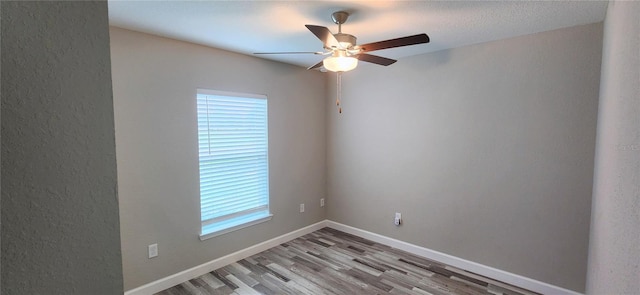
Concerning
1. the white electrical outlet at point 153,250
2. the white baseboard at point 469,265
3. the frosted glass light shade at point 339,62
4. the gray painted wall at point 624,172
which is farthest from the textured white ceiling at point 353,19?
the white baseboard at point 469,265

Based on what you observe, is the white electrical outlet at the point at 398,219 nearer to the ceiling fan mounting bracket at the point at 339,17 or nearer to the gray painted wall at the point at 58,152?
the ceiling fan mounting bracket at the point at 339,17

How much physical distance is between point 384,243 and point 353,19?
8.96 feet

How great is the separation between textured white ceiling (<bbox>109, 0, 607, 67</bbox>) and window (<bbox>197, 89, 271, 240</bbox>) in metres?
0.71

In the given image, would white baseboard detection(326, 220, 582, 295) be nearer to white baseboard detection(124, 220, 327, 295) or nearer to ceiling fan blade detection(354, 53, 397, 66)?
white baseboard detection(124, 220, 327, 295)

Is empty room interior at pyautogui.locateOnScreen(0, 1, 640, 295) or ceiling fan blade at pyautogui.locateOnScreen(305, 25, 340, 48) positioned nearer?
ceiling fan blade at pyautogui.locateOnScreen(305, 25, 340, 48)

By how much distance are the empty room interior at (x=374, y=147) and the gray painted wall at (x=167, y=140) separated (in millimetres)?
15

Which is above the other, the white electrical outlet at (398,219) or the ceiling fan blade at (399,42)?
the ceiling fan blade at (399,42)

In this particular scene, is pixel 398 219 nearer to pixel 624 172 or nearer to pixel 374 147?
pixel 374 147

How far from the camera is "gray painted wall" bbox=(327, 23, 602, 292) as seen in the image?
249 cm

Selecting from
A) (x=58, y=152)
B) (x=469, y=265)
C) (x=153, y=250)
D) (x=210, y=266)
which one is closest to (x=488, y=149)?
(x=469, y=265)

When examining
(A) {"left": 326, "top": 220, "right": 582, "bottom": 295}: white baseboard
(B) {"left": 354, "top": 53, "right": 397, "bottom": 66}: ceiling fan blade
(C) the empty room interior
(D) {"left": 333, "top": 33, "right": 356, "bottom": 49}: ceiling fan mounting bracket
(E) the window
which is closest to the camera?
(C) the empty room interior

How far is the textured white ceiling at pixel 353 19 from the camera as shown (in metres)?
2.01

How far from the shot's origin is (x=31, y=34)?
54cm

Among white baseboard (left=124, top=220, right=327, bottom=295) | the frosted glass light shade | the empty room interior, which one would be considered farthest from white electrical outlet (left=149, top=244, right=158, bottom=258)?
the frosted glass light shade
